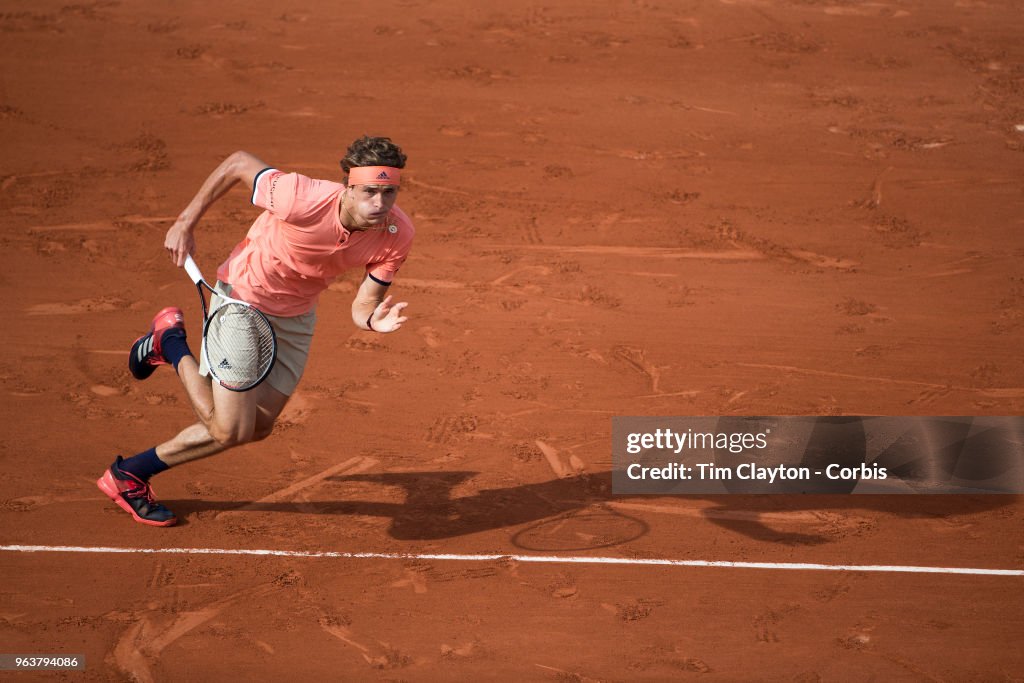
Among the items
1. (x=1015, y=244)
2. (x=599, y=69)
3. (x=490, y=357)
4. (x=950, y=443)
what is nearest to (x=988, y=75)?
(x=1015, y=244)

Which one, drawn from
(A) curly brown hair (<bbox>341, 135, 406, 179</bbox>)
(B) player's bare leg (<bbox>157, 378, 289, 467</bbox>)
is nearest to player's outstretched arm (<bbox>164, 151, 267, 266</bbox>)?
(A) curly brown hair (<bbox>341, 135, 406, 179</bbox>)

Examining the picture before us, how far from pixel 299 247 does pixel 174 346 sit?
1.12 m

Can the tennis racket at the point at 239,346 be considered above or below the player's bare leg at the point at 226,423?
above

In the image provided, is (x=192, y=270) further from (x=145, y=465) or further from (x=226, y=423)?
(x=145, y=465)

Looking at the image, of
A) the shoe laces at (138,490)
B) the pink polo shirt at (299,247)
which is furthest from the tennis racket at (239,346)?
the shoe laces at (138,490)

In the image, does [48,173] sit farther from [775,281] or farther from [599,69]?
[775,281]

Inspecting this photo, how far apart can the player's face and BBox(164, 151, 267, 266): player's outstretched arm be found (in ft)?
1.87

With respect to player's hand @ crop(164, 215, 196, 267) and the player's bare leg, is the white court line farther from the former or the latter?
player's hand @ crop(164, 215, 196, 267)

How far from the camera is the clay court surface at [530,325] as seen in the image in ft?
19.3

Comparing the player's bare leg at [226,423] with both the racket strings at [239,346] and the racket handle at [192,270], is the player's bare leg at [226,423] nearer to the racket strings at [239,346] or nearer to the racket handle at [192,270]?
the racket strings at [239,346]

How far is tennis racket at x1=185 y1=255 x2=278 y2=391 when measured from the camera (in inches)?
228

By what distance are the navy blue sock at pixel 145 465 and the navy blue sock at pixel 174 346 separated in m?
0.59

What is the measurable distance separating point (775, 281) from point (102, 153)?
6910 mm

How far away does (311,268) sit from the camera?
580cm
